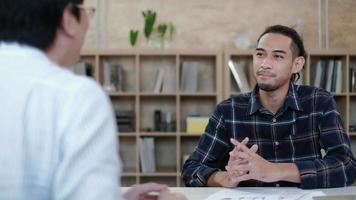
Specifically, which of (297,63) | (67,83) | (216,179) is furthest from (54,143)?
(297,63)

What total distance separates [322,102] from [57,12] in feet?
5.48

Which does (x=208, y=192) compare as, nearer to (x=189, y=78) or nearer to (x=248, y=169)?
(x=248, y=169)

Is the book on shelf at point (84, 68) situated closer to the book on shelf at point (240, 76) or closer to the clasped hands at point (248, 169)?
the book on shelf at point (240, 76)

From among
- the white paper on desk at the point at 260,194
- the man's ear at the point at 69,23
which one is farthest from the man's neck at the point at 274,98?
the man's ear at the point at 69,23

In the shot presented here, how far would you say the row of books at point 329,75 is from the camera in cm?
425

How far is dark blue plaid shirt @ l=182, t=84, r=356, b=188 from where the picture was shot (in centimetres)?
209

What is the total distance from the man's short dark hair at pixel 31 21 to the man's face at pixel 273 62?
5.36 feet

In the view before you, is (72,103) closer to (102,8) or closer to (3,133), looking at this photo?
(3,133)

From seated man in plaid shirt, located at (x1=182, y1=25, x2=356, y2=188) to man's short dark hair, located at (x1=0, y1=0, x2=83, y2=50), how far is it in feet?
4.03

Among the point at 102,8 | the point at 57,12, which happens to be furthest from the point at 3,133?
the point at 102,8

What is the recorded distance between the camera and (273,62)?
2314 millimetres

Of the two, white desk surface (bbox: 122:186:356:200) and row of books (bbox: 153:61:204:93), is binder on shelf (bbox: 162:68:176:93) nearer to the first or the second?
row of books (bbox: 153:61:204:93)

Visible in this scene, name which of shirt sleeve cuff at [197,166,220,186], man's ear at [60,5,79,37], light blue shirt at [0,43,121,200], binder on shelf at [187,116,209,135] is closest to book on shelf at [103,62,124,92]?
binder on shelf at [187,116,209,135]

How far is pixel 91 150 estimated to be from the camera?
2.19ft
